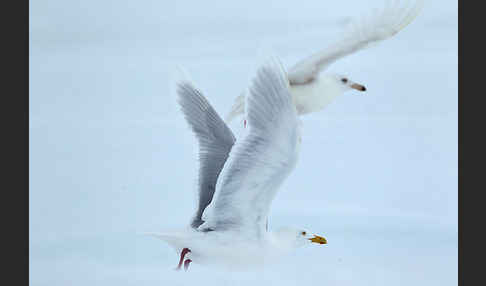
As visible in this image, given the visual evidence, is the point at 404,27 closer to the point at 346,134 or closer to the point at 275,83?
the point at 346,134

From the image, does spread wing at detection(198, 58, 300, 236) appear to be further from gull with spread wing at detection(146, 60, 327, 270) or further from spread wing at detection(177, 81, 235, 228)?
spread wing at detection(177, 81, 235, 228)

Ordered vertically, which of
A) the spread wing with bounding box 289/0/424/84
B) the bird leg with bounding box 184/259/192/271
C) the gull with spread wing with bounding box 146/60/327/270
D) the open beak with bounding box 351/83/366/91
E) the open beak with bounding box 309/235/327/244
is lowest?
the bird leg with bounding box 184/259/192/271

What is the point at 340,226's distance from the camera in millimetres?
2750

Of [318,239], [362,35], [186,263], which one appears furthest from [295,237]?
[362,35]

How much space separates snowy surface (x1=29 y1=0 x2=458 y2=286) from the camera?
8.97 ft

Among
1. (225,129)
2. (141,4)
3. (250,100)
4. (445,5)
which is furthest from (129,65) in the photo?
(445,5)

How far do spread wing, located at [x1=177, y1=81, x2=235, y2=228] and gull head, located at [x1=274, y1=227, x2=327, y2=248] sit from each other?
0.25 meters

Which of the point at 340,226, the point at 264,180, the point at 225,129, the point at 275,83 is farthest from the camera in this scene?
the point at 340,226

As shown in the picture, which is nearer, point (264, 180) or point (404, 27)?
point (264, 180)

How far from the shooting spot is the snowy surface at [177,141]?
273 cm

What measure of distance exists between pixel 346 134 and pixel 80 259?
967 millimetres

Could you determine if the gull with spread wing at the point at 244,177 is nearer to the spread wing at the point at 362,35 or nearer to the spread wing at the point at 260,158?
the spread wing at the point at 260,158

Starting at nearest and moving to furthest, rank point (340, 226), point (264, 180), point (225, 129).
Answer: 1. point (264, 180)
2. point (225, 129)
3. point (340, 226)

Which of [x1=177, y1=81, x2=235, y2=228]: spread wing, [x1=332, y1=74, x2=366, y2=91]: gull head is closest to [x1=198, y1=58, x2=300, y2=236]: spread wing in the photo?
[x1=177, y1=81, x2=235, y2=228]: spread wing
